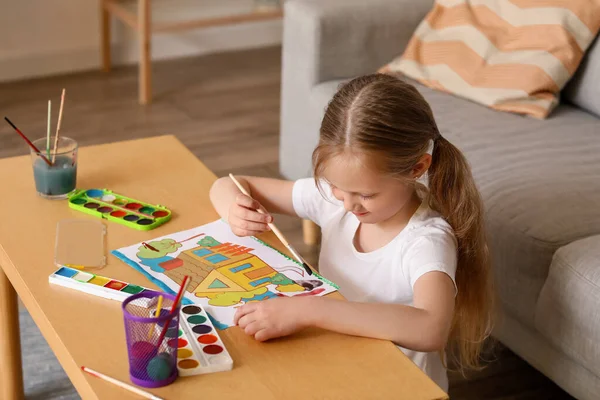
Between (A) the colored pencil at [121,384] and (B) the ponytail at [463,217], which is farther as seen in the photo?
(B) the ponytail at [463,217]

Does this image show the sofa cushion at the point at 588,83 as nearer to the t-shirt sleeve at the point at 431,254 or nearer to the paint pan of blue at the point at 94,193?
the t-shirt sleeve at the point at 431,254

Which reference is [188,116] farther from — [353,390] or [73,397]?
[353,390]

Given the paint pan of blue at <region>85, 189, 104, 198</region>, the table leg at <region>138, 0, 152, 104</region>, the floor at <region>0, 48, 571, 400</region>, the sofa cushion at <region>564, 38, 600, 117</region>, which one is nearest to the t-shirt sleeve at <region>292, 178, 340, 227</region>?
the paint pan of blue at <region>85, 189, 104, 198</region>

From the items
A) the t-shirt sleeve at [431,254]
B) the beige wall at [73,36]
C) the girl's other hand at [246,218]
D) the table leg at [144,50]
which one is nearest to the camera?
the t-shirt sleeve at [431,254]

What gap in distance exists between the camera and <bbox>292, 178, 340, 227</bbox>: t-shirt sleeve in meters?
1.56

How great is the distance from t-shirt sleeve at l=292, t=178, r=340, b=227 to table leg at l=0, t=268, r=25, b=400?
54 centimetres

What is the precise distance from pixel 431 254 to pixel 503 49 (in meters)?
1.12

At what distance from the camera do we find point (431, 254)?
4.40 ft

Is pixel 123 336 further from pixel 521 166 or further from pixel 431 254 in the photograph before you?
pixel 521 166

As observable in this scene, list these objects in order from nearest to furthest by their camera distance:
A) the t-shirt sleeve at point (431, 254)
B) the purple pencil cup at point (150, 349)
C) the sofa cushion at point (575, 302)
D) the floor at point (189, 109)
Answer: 1. the purple pencil cup at point (150, 349)
2. the t-shirt sleeve at point (431, 254)
3. the sofa cushion at point (575, 302)
4. the floor at point (189, 109)

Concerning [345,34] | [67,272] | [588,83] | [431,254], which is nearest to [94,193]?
[67,272]

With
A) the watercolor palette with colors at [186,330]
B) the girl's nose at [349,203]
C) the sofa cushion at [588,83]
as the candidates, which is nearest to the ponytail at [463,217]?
the girl's nose at [349,203]

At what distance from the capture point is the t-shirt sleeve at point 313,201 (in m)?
1.56


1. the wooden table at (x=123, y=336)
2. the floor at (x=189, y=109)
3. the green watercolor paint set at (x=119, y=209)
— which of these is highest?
the green watercolor paint set at (x=119, y=209)
